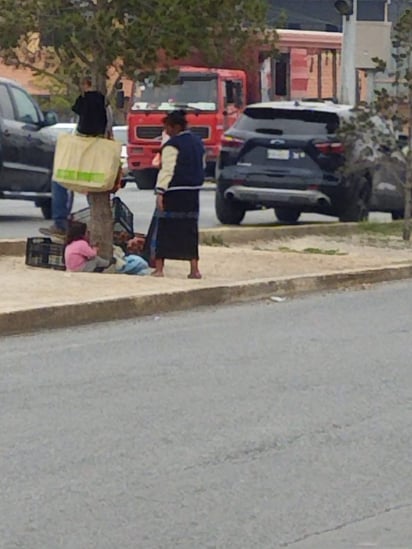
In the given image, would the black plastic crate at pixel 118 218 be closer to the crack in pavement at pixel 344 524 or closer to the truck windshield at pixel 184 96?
the crack in pavement at pixel 344 524

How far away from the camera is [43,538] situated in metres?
6.59

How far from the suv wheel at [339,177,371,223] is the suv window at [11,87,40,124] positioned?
4664 mm

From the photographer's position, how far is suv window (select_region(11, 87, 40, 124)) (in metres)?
23.4

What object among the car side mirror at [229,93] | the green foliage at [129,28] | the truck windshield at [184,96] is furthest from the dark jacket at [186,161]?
the car side mirror at [229,93]

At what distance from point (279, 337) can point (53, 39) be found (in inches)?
187

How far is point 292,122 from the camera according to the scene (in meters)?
22.2

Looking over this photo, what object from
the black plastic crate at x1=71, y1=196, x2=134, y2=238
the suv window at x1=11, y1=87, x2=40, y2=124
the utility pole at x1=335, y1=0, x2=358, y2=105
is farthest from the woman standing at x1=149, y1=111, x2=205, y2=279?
the utility pole at x1=335, y1=0, x2=358, y2=105

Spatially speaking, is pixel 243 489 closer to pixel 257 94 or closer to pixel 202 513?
pixel 202 513

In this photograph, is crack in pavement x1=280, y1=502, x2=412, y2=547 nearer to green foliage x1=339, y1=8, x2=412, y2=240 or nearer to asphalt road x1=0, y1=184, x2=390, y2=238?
green foliage x1=339, y1=8, x2=412, y2=240

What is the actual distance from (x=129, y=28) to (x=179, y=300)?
300 centimetres

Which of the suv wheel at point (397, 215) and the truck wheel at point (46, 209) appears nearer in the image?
the truck wheel at point (46, 209)

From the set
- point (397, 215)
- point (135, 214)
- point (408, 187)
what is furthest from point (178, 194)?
point (397, 215)

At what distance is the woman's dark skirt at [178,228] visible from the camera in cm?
1512

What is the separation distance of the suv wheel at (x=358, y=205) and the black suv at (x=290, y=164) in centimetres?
1
